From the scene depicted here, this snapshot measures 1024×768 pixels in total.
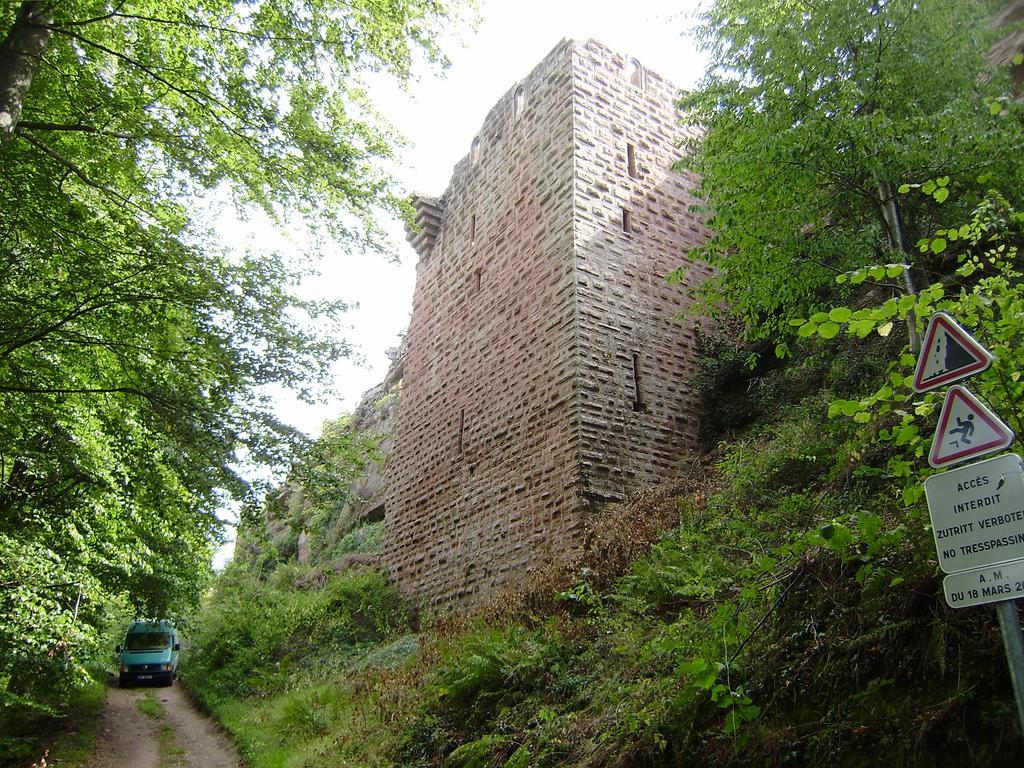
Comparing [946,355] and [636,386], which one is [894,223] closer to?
[946,355]

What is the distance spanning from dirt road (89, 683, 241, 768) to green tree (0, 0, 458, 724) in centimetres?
227

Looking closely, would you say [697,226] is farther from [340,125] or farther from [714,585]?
[714,585]

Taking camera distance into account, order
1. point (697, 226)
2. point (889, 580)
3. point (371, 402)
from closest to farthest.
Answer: point (889, 580)
point (697, 226)
point (371, 402)

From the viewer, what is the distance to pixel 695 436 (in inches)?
408

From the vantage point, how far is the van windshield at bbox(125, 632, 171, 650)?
59.9 ft

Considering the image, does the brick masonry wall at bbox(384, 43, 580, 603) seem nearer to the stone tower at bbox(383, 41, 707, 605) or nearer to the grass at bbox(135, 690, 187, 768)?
the stone tower at bbox(383, 41, 707, 605)

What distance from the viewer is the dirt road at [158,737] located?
9.63 m

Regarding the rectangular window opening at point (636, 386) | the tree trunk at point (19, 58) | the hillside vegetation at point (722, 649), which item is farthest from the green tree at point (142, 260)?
the rectangular window opening at point (636, 386)

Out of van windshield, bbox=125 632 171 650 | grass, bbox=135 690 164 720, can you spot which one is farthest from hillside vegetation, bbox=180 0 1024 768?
van windshield, bbox=125 632 171 650

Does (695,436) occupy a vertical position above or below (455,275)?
below

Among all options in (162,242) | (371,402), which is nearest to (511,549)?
(162,242)

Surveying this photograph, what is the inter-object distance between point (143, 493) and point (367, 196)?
4286 mm

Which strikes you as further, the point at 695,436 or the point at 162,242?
the point at 695,436

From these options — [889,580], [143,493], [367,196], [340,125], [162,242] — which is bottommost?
[889,580]
